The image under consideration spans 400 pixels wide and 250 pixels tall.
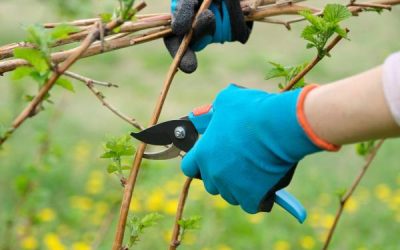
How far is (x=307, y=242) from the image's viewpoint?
344 centimetres

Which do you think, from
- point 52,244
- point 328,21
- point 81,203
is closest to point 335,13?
point 328,21

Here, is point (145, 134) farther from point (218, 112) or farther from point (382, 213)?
point (382, 213)

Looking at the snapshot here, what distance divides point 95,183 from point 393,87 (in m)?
3.11

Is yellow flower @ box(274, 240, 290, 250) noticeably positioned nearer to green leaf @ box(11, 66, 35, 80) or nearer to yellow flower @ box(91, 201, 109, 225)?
yellow flower @ box(91, 201, 109, 225)

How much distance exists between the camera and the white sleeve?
1126 millimetres

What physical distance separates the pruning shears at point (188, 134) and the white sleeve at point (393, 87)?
16.8 inches

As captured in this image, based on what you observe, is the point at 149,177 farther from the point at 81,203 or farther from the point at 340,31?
the point at 340,31

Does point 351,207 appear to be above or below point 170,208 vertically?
below

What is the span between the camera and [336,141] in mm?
1231

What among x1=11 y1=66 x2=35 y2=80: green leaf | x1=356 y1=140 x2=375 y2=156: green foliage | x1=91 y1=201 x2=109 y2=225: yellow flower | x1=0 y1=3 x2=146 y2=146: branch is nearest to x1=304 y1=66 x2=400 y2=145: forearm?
x1=0 y1=3 x2=146 y2=146: branch

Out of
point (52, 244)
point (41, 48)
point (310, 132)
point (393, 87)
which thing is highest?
point (41, 48)

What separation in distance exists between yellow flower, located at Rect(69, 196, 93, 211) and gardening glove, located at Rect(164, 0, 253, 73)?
7.39ft

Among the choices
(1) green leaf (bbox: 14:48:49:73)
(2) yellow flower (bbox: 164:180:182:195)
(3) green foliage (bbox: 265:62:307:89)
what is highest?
(1) green leaf (bbox: 14:48:49:73)

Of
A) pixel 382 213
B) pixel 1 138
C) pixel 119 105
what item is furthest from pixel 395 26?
pixel 1 138
